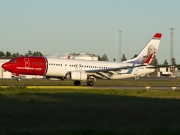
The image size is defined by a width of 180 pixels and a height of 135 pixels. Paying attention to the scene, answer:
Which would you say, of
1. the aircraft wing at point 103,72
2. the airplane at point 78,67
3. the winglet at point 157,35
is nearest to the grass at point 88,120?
the airplane at point 78,67

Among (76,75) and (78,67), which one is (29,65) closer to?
(76,75)

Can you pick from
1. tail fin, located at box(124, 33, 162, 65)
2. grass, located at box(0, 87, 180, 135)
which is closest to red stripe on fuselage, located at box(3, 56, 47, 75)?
tail fin, located at box(124, 33, 162, 65)

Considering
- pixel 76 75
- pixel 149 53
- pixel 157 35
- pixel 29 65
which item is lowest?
pixel 76 75

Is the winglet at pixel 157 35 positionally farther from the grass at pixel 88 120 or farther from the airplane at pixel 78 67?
the grass at pixel 88 120

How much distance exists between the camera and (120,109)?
1130 inches

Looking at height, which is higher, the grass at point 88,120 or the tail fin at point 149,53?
the tail fin at point 149,53

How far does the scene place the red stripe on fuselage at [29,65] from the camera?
210 feet

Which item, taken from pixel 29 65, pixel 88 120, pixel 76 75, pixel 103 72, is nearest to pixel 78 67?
pixel 76 75

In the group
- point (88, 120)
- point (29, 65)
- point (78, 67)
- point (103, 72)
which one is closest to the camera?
point (88, 120)

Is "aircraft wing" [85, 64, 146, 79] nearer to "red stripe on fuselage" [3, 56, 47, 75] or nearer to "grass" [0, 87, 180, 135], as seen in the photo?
"red stripe on fuselage" [3, 56, 47, 75]

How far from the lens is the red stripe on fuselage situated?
63938 millimetres

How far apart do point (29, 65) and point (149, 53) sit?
844 inches

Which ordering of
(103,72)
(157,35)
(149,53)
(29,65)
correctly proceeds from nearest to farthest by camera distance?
(29,65), (103,72), (149,53), (157,35)

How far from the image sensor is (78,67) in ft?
223
